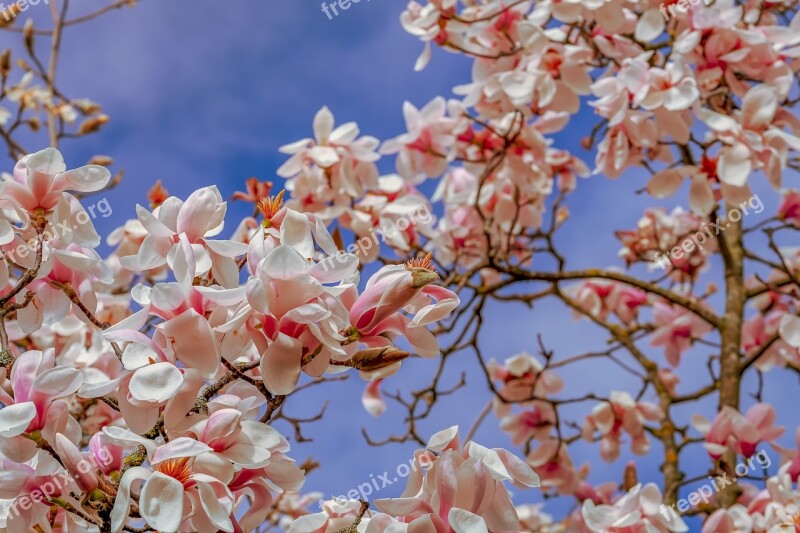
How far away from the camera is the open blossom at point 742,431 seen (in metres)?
2.10

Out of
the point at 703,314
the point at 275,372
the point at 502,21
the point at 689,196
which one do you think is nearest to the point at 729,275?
the point at 703,314

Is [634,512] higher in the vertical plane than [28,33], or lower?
lower

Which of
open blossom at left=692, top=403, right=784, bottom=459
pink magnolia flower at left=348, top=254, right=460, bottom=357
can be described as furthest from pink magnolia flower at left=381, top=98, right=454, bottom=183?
pink magnolia flower at left=348, top=254, right=460, bottom=357

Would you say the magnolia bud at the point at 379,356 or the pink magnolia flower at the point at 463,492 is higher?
the magnolia bud at the point at 379,356

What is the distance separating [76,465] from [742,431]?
173cm

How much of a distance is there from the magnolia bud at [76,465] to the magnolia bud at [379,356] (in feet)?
0.98

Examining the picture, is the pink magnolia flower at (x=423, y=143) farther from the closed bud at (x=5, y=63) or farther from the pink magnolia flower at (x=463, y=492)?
the pink magnolia flower at (x=463, y=492)

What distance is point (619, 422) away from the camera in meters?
2.55

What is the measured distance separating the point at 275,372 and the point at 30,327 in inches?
18.7

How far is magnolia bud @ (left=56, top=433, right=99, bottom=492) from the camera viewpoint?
0.87m
